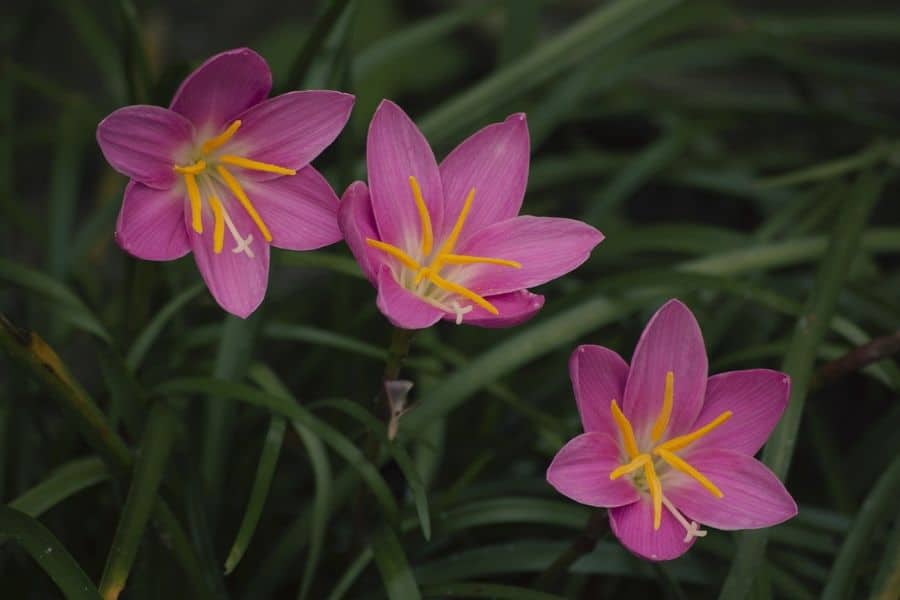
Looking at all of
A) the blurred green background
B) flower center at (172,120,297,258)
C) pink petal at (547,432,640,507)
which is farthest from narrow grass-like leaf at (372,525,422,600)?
flower center at (172,120,297,258)

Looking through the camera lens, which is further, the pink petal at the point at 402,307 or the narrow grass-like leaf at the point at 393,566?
the narrow grass-like leaf at the point at 393,566

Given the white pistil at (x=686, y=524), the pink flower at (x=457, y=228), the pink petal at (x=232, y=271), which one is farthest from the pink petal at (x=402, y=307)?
the white pistil at (x=686, y=524)

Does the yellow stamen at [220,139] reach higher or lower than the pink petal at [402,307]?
higher

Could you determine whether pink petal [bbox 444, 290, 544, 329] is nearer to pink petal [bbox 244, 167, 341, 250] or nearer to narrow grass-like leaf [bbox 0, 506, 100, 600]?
pink petal [bbox 244, 167, 341, 250]

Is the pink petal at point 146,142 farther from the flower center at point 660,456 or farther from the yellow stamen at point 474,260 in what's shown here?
the flower center at point 660,456

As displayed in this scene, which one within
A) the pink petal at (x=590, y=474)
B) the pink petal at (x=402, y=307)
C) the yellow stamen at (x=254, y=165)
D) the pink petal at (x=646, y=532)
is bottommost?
the pink petal at (x=646, y=532)

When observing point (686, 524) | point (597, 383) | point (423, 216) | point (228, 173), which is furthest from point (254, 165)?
point (686, 524)

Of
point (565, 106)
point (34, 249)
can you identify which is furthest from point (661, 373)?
point (34, 249)

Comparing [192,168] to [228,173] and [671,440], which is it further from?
[671,440]
